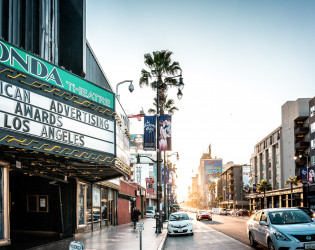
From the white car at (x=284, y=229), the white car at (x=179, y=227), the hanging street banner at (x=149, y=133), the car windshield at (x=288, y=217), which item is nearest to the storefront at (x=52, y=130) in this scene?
the hanging street banner at (x=149, y=133)

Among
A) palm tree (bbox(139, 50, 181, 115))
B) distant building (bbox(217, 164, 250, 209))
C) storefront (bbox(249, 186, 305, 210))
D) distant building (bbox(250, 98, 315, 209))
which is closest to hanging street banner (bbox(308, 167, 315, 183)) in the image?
distant building (bbox(250, 98, 315, 209))

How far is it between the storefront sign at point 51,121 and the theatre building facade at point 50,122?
29 millimetres

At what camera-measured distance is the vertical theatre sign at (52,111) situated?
11164 millimetres

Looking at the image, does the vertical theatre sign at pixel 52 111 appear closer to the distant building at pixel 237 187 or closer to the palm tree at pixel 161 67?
the palm tree at pixel 161 67

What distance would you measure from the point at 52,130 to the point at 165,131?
1342cm

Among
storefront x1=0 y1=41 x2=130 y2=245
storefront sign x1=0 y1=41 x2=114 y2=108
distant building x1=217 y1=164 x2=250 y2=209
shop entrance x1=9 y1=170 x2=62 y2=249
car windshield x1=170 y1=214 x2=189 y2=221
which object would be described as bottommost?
distant building x1=217 y1=164 x2=250 y2=209

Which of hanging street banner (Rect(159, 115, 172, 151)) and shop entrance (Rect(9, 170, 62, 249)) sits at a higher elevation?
hanging street banner (Rect(159, 115, 172, 151))

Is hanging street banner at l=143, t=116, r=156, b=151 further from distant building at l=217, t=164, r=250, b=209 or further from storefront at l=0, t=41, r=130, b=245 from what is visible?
distant building at l=217, t=164, r=250, b=209

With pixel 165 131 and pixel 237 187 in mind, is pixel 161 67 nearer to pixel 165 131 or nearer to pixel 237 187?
pixel 165 131

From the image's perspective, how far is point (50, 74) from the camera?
1334cm

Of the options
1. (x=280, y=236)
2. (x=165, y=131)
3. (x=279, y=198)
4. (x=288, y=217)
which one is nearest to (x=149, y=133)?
(x=165, y=131)

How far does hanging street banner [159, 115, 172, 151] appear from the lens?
25641mm

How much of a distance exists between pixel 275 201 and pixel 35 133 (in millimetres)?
85395

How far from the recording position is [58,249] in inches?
652
